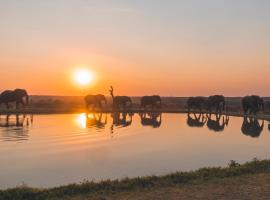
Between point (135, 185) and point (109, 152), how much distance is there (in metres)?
7.05

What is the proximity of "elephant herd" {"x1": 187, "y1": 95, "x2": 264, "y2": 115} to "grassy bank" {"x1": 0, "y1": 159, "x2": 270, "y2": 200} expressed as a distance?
105 feet

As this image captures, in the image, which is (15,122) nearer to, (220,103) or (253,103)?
(253,103)

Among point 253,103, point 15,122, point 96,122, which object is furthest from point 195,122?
point 15,122

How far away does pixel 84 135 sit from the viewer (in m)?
24.6

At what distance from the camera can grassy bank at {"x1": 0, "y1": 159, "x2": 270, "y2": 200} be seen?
423 inches

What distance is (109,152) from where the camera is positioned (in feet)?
61.3

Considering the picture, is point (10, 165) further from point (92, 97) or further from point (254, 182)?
point (92, 97)

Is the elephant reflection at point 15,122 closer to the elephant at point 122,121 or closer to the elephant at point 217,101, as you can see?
the elephant at point 122,121

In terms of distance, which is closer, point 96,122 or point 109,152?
point 109,152

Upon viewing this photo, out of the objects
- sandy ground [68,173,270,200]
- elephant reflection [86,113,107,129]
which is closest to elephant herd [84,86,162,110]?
elephant reflection [86,113,107,129]

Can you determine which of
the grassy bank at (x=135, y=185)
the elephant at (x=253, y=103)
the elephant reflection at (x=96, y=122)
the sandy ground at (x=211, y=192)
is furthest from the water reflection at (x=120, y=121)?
the sandy ground at (x=211, y=192)

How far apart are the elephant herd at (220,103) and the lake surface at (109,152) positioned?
16.7 metres

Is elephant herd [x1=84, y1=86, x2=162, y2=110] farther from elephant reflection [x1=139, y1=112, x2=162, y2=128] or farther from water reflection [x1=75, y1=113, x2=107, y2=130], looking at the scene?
water reflection [x1=75, y1=113, x2=107, y2=130]

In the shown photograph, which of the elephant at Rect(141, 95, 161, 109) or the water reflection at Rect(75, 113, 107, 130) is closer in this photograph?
the water reflection at Rect(75, 113, 107, 130)
